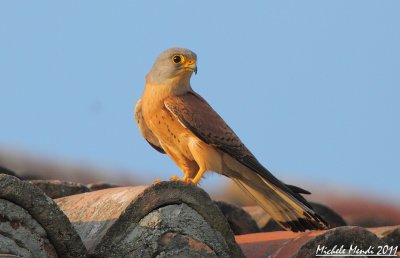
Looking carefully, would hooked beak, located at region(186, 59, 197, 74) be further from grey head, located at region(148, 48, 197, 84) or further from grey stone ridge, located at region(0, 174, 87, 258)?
grey stone ridge, located at region(0, 174, 87, 258)

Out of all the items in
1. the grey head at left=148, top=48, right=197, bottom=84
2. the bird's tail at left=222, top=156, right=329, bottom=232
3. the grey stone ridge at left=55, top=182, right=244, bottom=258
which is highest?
the grey head at left=148, top=48, right=197, bottom=84

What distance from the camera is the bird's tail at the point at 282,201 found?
518 centimetres

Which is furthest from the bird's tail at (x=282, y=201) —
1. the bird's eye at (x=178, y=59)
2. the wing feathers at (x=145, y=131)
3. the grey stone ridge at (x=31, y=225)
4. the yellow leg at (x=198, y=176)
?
the grey stone ridge at (x=31, y=225)

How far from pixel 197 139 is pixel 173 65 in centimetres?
70

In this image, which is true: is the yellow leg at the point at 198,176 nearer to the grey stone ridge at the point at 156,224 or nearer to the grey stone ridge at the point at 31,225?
the grey stone ridge at the point at 156,224

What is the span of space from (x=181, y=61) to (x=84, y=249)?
2.63 m

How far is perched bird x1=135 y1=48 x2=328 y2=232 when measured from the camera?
5.38m

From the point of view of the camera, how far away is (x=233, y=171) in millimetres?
5836

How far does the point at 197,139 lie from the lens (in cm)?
567

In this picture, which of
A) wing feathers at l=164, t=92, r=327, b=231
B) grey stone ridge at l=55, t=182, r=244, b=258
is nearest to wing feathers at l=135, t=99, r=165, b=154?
wing feathers at l=164, t=92, r=327, b=231

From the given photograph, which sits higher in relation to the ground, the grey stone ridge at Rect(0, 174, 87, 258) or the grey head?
the grey head

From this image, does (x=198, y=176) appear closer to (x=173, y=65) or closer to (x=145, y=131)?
(x=145, y=131)

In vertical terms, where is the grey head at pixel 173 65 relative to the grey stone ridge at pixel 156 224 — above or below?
above

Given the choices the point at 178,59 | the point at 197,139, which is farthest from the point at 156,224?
the point at 178,59
